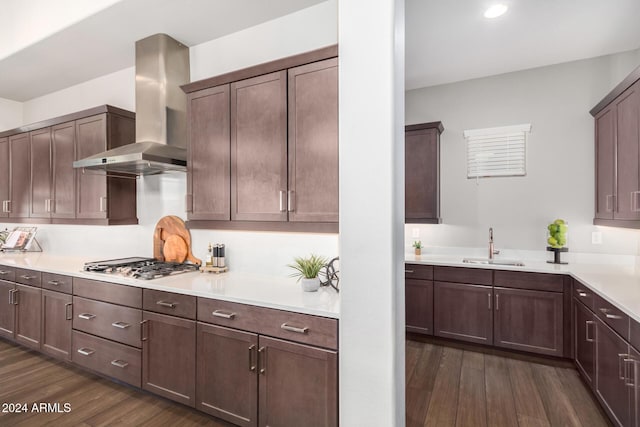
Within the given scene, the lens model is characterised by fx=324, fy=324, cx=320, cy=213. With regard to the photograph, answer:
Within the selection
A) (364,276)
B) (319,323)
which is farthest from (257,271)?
(364,276)

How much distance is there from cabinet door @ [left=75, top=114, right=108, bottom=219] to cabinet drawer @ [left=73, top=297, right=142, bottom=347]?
0.89 meters

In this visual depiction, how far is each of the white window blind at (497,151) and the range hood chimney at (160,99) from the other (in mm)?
3084

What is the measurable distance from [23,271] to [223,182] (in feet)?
8.00

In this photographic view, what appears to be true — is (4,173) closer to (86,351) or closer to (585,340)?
(86,351)

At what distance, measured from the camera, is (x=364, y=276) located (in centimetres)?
152

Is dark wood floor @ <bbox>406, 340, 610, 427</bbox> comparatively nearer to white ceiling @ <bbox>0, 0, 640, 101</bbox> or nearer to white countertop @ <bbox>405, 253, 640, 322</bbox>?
white countertop @ <bbox>405, 253, 640, 322</bbox>

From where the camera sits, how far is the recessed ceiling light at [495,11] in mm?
2414

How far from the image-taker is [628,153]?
2.51 meters

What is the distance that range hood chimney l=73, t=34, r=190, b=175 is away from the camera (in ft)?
9.13

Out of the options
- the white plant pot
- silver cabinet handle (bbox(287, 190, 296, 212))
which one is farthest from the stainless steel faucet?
silver cabinet handle (bbox(287, 190, 296, 212))

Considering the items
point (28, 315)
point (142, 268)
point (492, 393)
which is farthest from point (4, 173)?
point (492, 393)

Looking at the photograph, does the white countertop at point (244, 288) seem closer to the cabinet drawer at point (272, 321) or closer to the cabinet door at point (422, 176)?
the cabinet drawer at point (272, 321)

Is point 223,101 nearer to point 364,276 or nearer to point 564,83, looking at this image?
point 364,276

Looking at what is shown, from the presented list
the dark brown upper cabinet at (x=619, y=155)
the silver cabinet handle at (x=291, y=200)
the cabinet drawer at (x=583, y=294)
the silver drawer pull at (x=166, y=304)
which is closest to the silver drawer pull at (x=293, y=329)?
the silver cabinet handle at (x=291, y=200)
